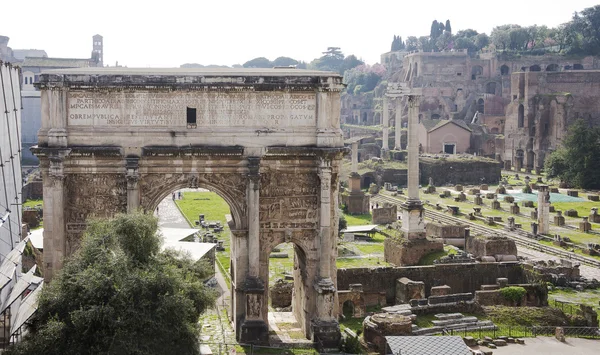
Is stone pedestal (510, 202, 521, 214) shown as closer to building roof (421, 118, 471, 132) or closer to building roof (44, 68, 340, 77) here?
building roof (421, 118, 471, 132)

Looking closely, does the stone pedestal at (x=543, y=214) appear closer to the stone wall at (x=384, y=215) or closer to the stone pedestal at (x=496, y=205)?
the stone wall at (x=384, y=215)

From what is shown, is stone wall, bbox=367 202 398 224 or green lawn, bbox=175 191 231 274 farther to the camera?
stone wall, bbox=367 202 398 224

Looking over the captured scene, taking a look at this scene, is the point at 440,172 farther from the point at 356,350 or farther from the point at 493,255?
the point at 356,350

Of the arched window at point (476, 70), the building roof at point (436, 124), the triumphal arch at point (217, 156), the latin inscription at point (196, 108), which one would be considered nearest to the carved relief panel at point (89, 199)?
the triumphal arch at point (217, 156)

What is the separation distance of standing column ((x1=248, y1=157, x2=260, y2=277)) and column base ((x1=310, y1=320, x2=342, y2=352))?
2.15 metres

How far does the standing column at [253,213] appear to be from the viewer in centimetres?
2093

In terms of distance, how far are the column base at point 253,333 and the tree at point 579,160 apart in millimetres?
50260

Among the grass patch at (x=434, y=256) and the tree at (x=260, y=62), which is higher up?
the tree at (x=260, y=62)

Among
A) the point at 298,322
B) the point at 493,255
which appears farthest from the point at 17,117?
the point at 493,255

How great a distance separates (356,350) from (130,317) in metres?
7.27

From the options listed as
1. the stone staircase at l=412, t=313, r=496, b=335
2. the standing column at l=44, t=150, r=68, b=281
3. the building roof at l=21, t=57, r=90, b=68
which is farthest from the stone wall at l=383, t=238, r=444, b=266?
the building roof at l=21, t=57, r=90, b=68

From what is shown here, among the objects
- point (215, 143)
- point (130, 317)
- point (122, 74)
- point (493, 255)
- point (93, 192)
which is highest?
point (122, 74)

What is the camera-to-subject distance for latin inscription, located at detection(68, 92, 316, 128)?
20.8m

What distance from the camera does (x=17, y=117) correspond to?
Answer: 27156 mm
